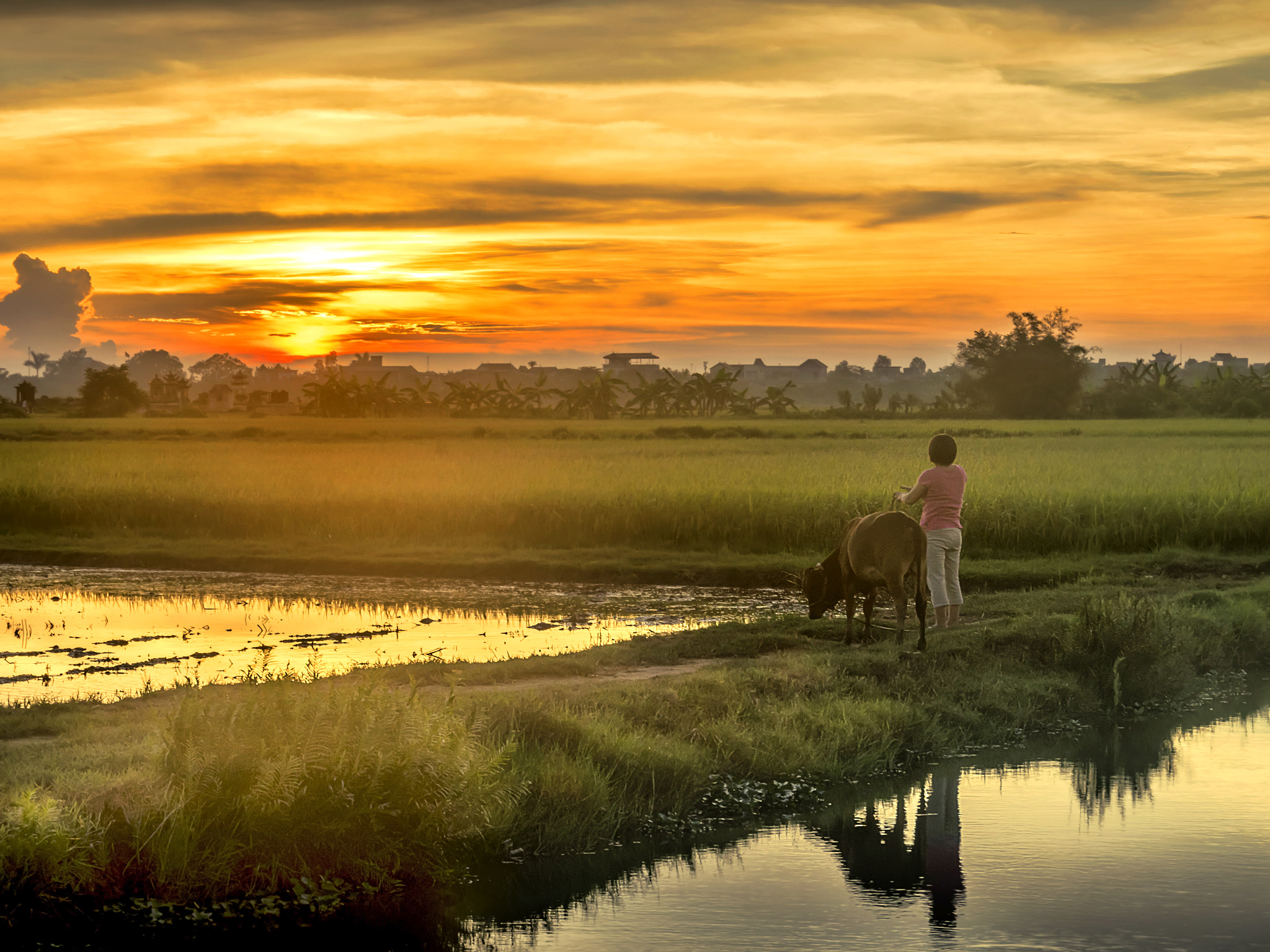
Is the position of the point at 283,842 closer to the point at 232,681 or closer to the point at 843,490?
the point at 232,681

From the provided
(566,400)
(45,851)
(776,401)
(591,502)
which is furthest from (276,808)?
(776,401)

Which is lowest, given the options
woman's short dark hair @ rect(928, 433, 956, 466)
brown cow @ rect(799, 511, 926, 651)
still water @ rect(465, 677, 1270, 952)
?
still water @ rect(465, 677, 1270, 952)

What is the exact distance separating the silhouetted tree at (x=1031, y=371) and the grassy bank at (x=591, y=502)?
42.5m

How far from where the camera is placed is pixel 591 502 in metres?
21.5

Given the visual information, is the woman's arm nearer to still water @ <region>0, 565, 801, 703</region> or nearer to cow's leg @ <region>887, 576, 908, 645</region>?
cow's leg @ <region>887, 576, 908, 645</region>

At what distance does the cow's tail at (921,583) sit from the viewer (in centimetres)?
1040

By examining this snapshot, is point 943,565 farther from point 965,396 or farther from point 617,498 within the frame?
point 965,396

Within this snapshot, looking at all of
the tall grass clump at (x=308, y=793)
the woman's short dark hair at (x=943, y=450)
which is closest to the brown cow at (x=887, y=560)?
the woman's short dark hair at (x=943, y=450)

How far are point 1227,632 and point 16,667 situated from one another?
37.8 ft

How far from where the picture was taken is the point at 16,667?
12.1 metres

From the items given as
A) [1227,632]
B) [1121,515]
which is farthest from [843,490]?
[1227,632]

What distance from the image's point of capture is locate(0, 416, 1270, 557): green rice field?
64.0 feet

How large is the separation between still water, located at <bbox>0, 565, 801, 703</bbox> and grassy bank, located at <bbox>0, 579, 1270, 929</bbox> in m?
1.76

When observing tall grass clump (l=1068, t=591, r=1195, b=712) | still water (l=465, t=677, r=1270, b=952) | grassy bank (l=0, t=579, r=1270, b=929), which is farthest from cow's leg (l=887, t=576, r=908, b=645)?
tall grass clump (l=1068, t=591, r=1195, b=712)
